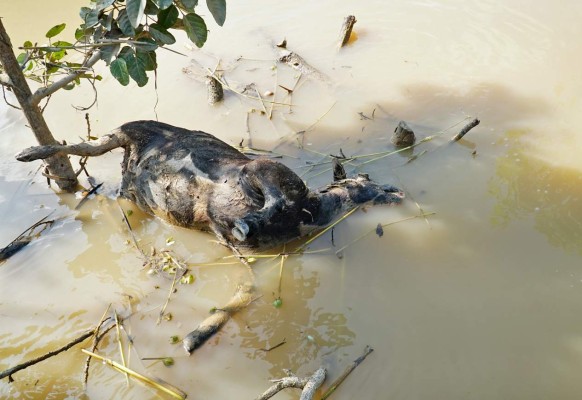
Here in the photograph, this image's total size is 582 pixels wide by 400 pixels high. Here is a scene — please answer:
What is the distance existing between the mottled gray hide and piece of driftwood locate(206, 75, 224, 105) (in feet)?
3.69

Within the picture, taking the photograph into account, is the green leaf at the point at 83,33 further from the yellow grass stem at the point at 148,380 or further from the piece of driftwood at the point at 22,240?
the yellow grass stem at the point at 148,380

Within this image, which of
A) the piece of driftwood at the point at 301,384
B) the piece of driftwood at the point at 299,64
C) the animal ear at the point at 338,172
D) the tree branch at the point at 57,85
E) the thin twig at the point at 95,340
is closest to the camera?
the piece of driftwood at the point at 301,384

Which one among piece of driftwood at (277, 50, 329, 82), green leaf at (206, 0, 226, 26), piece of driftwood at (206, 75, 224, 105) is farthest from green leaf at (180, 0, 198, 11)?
piece of driftwood at (277, 50, 329, 82)

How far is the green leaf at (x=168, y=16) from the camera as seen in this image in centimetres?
284

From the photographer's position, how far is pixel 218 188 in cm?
332

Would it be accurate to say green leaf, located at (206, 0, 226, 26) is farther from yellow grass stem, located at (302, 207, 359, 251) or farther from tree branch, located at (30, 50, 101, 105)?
yellow grass stem, located at (302, 207, 359, 251)

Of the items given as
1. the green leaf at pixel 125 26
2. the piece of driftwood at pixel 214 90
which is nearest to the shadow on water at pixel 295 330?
the green leaf at pixel 125 26

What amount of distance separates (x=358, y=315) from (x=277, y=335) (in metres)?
0.48

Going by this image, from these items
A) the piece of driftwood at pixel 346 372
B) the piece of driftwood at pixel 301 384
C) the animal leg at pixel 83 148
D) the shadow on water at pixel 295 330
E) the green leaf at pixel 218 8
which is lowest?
the piece of driftwood at pixel 346 372

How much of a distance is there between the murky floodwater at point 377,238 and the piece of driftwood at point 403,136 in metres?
0.11

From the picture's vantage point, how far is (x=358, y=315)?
119 inches

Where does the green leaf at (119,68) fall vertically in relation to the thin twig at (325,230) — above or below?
above

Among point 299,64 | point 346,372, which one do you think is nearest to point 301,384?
point 346,372

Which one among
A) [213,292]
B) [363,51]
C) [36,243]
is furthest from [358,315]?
[363,51]
